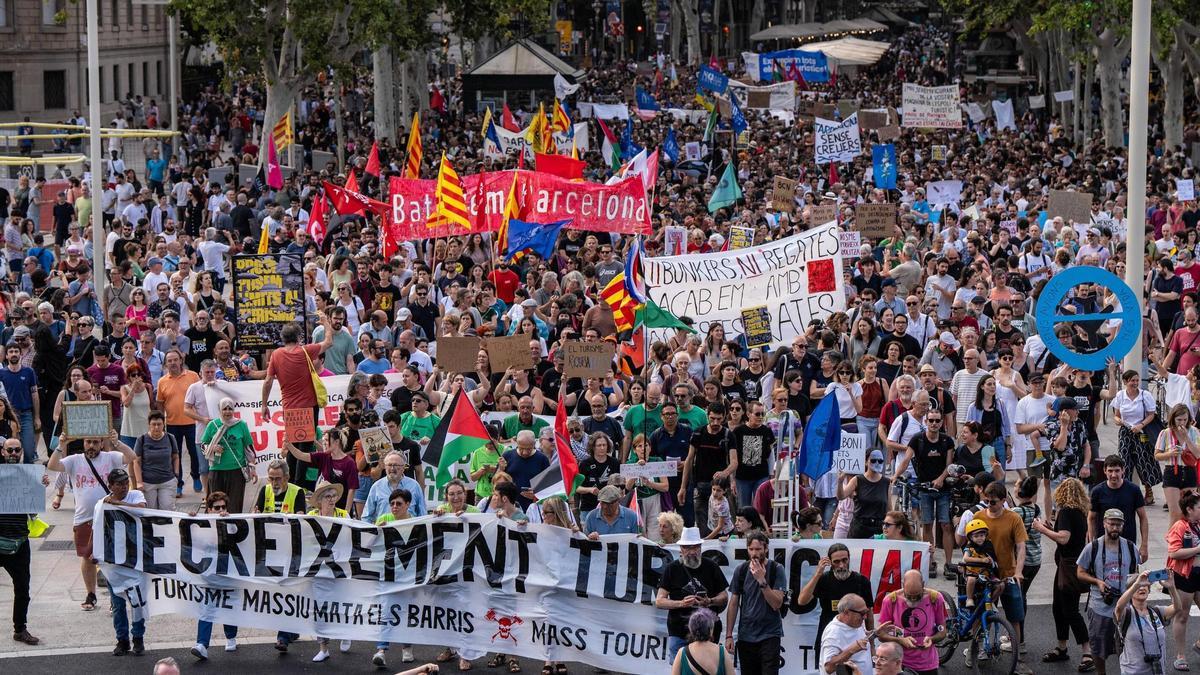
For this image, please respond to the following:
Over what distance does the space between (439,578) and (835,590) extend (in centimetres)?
254

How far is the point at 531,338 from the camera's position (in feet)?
54.2

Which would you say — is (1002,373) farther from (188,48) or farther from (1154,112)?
(188,48)

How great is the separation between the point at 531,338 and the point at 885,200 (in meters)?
12.3

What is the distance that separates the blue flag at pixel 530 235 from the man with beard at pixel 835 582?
1048 centimetres

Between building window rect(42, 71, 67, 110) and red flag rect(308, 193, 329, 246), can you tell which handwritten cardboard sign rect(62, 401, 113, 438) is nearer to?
red flag rect(308, 193, 329, 246)

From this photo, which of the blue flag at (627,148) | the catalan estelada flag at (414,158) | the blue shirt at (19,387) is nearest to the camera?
the blue shirt at (19,387)

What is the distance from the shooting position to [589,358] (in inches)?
601

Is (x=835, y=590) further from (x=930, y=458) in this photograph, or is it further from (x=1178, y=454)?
(x=1178, y=454)

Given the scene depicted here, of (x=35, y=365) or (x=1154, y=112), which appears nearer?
(x=35, y=365)

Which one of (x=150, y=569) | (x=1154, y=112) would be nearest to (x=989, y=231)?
(x=150, y=569)

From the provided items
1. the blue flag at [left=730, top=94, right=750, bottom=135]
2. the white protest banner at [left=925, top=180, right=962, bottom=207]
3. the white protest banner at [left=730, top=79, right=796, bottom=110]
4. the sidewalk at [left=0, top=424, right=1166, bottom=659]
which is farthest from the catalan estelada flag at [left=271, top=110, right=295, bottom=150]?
the sidewalk at [left=0, top=424, right=1166, bottom=659]

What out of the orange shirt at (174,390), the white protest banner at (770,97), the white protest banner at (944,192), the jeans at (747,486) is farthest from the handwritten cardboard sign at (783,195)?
the white protest banner at (770,97)

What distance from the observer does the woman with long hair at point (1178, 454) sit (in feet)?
46.9

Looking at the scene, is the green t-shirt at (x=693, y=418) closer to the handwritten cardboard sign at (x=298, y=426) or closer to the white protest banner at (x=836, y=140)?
the handwritten cardboard sign at (x=298, y=426)
